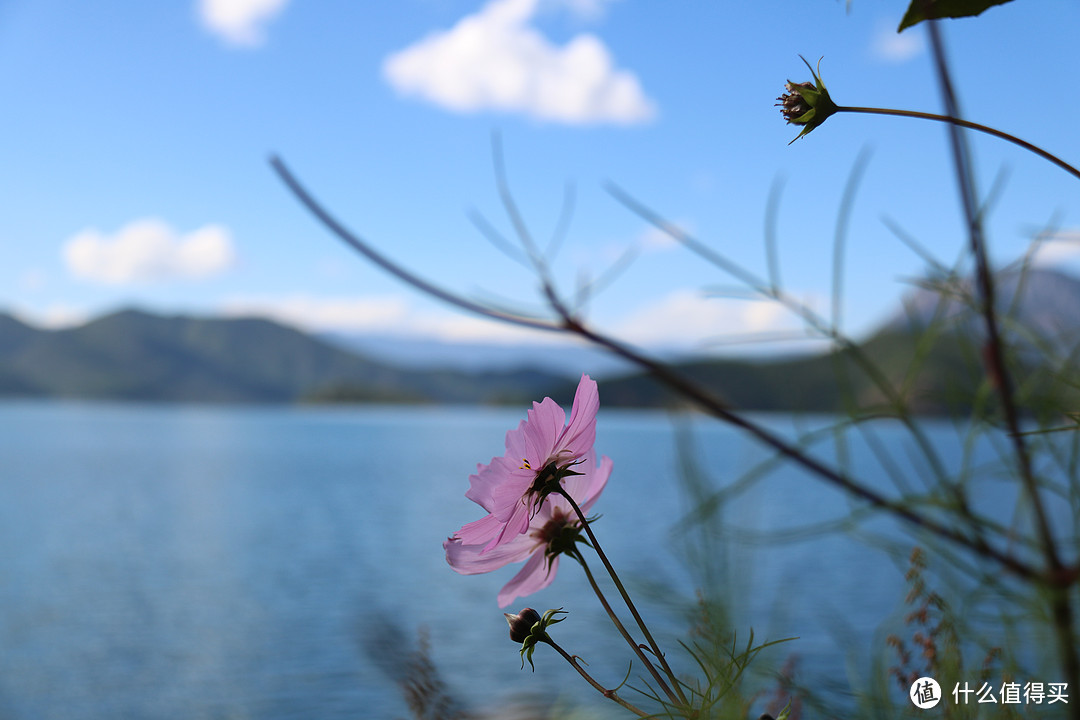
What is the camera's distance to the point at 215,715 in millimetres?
10922

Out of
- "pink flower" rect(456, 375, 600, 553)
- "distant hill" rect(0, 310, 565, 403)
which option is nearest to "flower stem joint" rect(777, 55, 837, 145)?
"pink flower" rect(456, 375, 600, 553)

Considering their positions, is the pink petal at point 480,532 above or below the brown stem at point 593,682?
above

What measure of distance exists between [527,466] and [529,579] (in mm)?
76

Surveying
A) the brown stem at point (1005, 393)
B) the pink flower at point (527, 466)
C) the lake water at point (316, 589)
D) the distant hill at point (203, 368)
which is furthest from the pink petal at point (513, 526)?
the distant hill at point (203, 368)

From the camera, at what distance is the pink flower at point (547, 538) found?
430 mm

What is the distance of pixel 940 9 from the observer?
31cm

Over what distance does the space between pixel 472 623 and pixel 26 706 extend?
7157 mm

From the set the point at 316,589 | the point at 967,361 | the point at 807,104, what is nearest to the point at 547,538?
the point at 807,104

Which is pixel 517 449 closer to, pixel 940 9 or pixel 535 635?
pixel 535 635

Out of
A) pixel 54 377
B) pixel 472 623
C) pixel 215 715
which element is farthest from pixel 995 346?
pixel 54 377

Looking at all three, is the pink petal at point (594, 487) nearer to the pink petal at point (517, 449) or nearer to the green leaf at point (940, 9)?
the pink petal at point (517, 449)

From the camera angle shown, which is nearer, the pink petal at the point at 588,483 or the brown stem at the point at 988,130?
the brown stem at the point at 988,130

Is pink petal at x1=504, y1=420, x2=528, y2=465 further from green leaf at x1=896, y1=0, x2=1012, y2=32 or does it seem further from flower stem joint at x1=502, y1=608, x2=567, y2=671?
→ green leaf at x1=896, y1=0, x2=1012, y2=32

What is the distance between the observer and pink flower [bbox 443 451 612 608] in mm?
430
